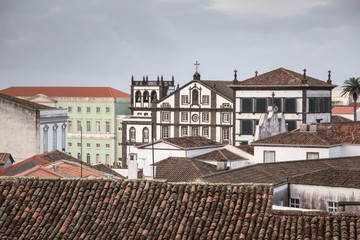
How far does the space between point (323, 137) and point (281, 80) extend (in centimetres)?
3132

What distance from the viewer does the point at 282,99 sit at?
79812 millimetres

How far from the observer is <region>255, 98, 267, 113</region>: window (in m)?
79.9

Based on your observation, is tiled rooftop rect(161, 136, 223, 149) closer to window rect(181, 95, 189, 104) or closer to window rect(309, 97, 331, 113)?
window rect(309, 97, 331, 113)

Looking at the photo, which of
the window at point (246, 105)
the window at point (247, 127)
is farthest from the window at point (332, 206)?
the window at point (246, 105)

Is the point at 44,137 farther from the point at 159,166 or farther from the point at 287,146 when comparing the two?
the point at 287,146

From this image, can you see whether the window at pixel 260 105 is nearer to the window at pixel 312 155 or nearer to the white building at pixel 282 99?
the white building at pixel 282 99

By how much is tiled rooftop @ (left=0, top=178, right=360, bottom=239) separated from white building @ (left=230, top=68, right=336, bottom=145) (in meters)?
60.9

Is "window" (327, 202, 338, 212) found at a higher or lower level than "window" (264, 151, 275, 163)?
lower

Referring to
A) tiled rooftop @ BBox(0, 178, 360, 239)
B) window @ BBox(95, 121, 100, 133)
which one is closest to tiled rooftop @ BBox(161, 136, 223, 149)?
tiled rooftop @ BBox(0, 178, 360, 239)

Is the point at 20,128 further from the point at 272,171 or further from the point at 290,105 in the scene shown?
the point at 290,105

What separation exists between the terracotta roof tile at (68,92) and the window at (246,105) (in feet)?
154

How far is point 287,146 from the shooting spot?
48281 millimetres

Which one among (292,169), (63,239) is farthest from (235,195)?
(292,169)

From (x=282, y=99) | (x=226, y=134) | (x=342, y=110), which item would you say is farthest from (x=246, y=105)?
(x=342, y=110)
